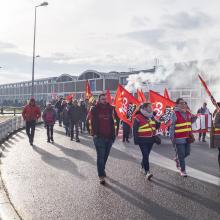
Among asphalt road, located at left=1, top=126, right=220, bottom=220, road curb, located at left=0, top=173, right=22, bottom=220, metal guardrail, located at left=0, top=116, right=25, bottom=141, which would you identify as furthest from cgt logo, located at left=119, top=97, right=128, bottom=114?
road curb, located at left=0, top=173, right=22, bottom=220

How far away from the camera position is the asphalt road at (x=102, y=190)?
5.45 meters

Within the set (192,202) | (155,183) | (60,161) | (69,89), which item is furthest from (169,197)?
(69,89)

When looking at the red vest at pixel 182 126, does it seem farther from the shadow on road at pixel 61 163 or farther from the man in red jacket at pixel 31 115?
the man in red jacket at pixel 31 115

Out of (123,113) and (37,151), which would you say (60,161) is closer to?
(37,151)

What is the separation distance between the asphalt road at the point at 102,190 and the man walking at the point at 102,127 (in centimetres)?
57

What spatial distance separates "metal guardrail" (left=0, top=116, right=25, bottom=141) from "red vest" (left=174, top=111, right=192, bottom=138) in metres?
8.45

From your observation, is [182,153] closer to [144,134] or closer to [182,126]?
[182,126]

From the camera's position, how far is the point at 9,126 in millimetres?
17312

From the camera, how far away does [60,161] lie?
9.85 meters

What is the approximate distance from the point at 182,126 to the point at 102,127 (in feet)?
5.89

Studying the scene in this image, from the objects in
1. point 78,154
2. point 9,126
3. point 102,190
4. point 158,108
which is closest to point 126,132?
point 158,108

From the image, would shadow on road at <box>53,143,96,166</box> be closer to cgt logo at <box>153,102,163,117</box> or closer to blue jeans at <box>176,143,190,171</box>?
blue jeans at <box>176,143,190,171</box>

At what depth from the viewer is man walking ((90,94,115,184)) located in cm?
750

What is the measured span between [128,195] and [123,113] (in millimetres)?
8359
